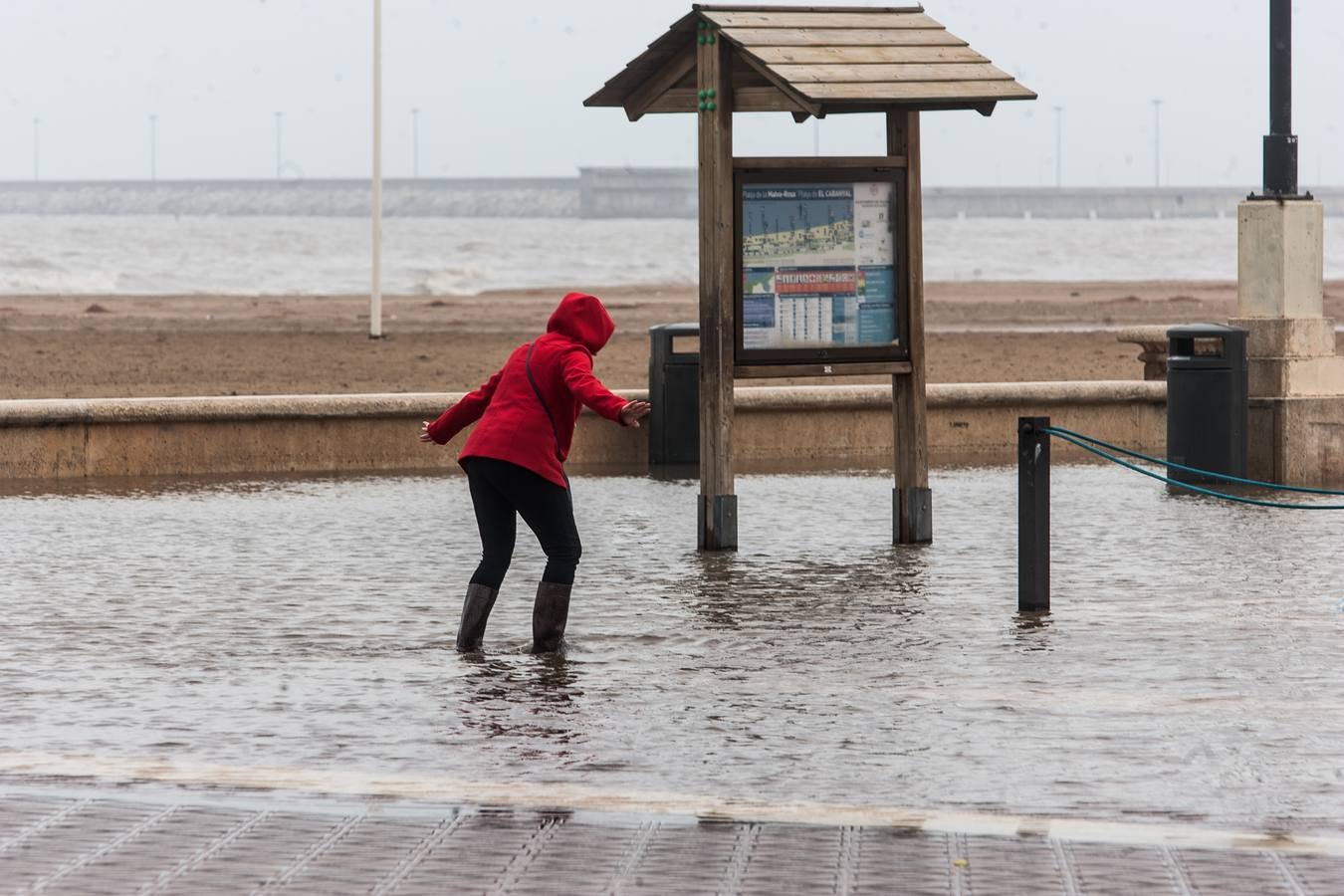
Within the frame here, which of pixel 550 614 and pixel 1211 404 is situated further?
pixel 1211 404

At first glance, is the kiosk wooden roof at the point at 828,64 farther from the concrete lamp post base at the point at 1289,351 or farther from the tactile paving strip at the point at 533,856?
the tactile paving strip at the point at 533,856

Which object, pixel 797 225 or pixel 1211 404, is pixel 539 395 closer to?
pixel 797 225

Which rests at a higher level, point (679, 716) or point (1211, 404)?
point (1211, 404)

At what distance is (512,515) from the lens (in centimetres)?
911

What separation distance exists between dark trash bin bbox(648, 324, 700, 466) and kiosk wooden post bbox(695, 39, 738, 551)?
4174 mm

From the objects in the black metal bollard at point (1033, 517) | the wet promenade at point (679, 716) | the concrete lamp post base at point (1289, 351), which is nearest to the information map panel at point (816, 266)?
the wet promenade at point (679, 716)

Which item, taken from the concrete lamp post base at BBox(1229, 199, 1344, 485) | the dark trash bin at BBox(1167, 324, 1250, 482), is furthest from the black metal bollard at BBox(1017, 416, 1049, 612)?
the concrete lamp post base at BBox(1229, 199, 1344, 485)

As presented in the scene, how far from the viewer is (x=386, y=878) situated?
5512 millimetres

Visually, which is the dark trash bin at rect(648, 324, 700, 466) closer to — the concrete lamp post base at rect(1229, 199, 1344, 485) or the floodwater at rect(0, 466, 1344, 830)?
the floodwater at rect(0, 466, 1344, 830)

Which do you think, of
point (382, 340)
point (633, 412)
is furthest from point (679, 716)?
point (382, 340)

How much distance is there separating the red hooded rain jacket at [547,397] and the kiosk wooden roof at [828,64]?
2981 millimetres

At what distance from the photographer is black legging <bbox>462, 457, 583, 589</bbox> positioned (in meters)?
8.87

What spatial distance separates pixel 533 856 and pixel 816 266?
7162mm

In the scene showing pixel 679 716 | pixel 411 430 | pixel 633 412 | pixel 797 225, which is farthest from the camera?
pixel 411 430
